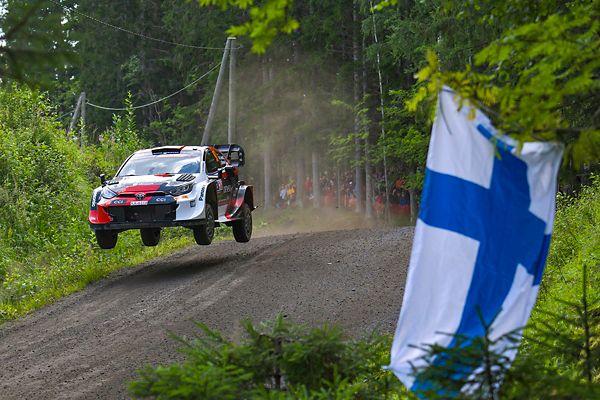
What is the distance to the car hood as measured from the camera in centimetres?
1677

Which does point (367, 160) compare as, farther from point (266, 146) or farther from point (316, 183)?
point (316, 183)

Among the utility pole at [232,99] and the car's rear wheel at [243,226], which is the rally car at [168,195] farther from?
the utility pole at [232,99]

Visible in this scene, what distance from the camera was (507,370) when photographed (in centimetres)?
421

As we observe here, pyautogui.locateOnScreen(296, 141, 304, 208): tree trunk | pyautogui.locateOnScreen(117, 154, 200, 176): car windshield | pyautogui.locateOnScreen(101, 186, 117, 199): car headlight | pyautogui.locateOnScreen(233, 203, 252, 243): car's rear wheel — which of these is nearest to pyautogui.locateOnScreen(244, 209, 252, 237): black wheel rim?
pyautogui.locateOnScreen(233, 203, 252, 243): car's rear wheel

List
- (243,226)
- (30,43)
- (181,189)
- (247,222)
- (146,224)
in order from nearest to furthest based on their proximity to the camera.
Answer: (30,43), (146,224), (181,189), (243,226), (247,222)

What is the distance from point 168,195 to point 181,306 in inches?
103

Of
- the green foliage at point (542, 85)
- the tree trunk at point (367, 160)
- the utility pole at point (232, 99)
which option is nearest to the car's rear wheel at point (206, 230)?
the green foliage at point (542, 85)

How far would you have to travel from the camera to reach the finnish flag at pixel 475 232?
467 centimetres

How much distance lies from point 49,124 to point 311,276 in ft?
36.7

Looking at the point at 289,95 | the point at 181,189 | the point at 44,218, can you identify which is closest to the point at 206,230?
the point at 181,189

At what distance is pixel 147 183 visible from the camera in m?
16.9

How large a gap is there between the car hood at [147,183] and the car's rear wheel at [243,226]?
224 centimetres

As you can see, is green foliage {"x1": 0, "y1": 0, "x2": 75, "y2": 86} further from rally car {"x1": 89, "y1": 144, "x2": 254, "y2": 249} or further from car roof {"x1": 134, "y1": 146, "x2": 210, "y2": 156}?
car roof {"x1": 134, "y1": 146, "x2": 210, "y2": 156}

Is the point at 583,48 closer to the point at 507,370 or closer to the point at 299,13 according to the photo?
the point at 507,370
